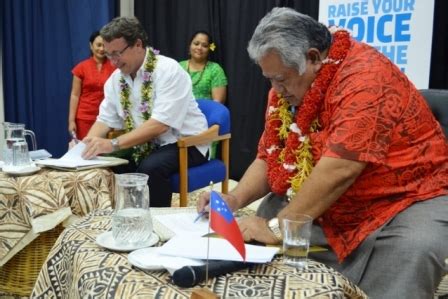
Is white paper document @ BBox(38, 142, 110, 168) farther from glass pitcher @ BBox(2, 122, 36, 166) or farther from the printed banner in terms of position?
the printed banner

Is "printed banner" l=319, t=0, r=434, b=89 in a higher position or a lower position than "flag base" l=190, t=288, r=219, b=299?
higher

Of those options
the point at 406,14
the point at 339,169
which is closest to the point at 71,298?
the point at 339,169

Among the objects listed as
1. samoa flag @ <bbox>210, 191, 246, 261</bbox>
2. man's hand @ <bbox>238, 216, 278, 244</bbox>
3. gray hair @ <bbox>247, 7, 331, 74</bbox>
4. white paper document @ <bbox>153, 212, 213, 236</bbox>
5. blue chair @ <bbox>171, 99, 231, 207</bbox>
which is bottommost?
blue chair @ <bbox>171, 99, 231, 207</bbox>

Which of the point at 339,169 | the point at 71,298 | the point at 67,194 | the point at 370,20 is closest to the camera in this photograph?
the point at 71,298

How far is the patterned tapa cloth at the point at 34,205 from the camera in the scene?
6.06 feet

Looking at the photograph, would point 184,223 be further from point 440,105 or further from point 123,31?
point 123,31

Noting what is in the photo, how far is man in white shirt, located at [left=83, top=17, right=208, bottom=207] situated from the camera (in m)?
2.56

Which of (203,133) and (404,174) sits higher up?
(404,174)

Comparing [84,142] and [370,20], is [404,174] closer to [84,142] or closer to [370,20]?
[84,142]

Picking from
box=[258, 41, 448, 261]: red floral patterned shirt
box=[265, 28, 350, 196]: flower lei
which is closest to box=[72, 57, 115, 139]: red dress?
box=[265, 28, 350, 196]: flower lei

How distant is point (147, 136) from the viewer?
8.49 feet

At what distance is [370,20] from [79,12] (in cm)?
305

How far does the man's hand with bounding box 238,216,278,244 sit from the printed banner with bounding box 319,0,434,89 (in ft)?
6.20

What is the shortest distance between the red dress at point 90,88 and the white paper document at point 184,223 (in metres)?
3.10
